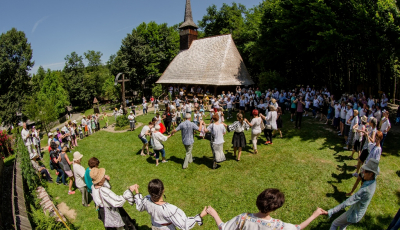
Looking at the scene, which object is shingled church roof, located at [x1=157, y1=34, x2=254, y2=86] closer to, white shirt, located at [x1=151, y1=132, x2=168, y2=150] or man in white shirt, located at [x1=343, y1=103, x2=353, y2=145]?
man in white shirt, located at [x1=343, y1=103, x2=353, y2=145]

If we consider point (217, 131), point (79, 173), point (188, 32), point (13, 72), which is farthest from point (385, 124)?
point (13, 72)

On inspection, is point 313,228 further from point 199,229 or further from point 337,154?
point 337,154

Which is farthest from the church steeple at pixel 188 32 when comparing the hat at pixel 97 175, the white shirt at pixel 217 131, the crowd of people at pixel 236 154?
the hat at pixel 97 175

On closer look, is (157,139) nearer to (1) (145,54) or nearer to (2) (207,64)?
(2) (207,64)

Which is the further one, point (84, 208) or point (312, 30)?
point (312, 30)

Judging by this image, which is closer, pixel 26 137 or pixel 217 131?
pixel 217 131

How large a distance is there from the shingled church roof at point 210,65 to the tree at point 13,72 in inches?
981

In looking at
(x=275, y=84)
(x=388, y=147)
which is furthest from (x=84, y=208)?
(x=275, y=84)

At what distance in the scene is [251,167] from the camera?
8.57 m

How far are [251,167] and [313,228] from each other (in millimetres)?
3230

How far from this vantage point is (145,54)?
3634cm

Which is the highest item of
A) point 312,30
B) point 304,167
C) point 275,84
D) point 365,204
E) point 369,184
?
point 312,30

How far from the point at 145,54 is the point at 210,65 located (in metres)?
15.1

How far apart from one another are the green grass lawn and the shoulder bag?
179 cm
